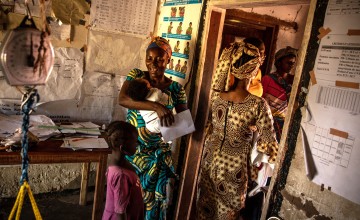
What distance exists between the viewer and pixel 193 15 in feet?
9.23

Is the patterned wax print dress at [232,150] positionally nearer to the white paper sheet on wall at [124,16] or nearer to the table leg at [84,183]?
the white paper sheet on wall at [124,16]

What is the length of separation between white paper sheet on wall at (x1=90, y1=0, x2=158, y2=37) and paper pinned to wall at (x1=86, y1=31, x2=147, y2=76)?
0.30ft

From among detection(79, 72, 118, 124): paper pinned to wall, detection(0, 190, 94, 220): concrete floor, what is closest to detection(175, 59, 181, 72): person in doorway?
detection(79, 72, 118, 124): paper pinned to wall

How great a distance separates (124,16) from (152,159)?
5.83ft

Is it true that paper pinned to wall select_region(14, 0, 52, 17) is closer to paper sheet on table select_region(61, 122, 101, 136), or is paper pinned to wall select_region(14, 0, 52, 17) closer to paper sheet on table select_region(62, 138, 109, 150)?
paper sheet on table select_region(61, 122, 101, 136)

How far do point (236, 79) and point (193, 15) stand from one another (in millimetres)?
897

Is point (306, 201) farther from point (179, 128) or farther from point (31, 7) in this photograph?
point (31, 7)

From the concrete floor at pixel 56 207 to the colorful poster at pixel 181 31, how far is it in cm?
191

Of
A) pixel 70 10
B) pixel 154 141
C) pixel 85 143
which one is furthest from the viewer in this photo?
pixel 70 10

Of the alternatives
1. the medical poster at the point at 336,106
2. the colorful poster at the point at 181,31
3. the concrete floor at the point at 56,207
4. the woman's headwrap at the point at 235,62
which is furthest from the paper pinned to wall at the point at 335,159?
the concrete floor at the point at 56,207

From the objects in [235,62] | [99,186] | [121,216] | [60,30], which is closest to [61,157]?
[99,186]

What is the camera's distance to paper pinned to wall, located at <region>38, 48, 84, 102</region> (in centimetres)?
310

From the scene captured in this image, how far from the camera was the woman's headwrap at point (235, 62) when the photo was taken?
2198 millimetres

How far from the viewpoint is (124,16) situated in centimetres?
329
